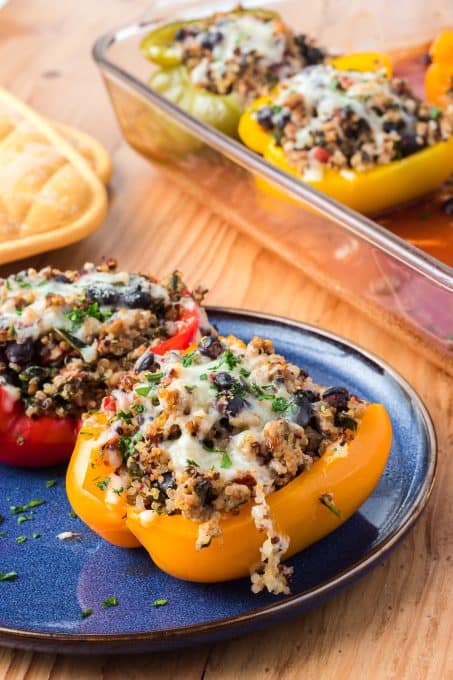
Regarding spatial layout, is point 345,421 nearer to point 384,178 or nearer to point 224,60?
point 384,178

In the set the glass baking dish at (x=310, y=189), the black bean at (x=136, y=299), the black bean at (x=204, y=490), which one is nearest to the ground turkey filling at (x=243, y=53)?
the glass baking dish at (x=310, y=189)

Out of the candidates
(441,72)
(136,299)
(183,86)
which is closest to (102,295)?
(136,299)

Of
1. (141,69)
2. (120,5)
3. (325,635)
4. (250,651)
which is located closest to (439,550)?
(325,635)

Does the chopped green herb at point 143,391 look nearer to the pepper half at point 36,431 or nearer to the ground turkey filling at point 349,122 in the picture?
the pepper half at point 36,431

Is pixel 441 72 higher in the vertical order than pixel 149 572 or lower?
higher

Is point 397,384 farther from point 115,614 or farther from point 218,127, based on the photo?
point 218,127

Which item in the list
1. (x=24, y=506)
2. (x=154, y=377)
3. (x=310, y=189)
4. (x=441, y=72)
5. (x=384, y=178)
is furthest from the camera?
(x=441, y=72)

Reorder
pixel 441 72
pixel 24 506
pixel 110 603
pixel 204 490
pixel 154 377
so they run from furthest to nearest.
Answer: pixel 441 72
pixel 24 506
pixel 154 377
pixel 110 603
pixel 204 490
